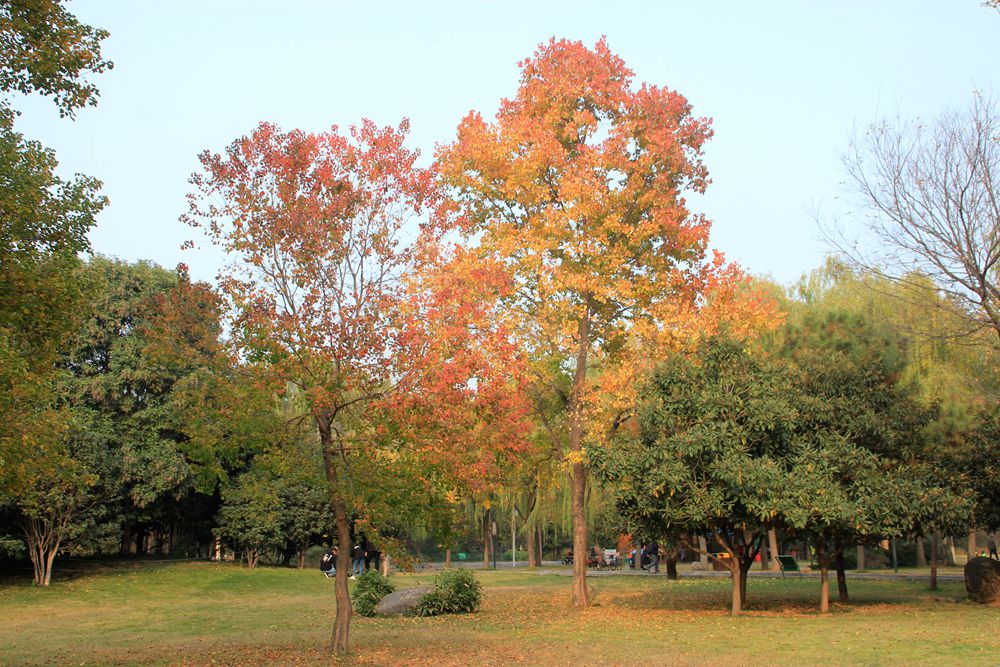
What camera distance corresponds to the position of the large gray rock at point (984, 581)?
63.4 feet

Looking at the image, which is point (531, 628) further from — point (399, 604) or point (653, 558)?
point (653, 558)

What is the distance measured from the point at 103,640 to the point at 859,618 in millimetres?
14740

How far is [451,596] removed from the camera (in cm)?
2023

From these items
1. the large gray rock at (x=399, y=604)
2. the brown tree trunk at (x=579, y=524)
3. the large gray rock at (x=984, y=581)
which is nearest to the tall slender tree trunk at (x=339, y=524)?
the large gray rock at (x=399, y=604)

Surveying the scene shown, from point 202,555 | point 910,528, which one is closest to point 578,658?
point 910,528

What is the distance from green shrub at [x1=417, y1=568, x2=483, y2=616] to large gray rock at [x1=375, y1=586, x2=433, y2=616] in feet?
0.56

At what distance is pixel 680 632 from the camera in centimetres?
1540

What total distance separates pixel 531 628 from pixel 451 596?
3867 mm

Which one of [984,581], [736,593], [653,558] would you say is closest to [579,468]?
[736,593]

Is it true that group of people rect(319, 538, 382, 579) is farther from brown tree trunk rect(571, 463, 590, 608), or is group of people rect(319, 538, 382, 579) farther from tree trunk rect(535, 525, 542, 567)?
tree trunk rect(535, 525, 542, 567)

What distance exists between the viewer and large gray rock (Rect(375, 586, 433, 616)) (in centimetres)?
1989

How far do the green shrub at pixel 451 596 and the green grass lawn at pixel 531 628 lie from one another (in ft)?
1.31

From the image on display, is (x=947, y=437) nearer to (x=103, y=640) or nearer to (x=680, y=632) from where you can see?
(x=680, y=632)

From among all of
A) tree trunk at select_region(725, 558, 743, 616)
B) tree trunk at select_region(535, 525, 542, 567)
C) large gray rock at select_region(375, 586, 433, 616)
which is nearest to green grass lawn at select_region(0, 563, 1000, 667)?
tree trunk at select_region(725, 558, 743, 616)
